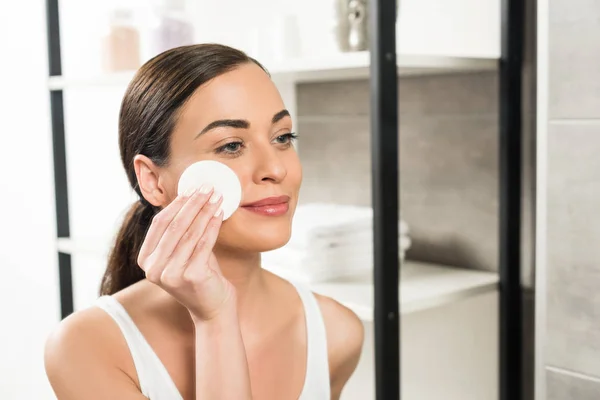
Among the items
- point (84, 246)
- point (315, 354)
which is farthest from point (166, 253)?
point (84, 246)

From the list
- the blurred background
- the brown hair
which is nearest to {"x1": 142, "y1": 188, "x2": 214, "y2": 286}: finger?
the brown hair

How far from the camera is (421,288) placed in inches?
45.3

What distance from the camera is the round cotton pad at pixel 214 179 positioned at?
0.69 m

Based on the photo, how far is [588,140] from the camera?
0.95 meters

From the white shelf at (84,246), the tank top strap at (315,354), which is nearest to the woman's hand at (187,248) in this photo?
the tank top strap at (315,354)

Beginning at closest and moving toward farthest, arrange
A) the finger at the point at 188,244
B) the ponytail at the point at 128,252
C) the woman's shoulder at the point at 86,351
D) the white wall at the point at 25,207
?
the finger at the point at 188,244, the woman's shoulder at the point at 86,351, the ponytail at the point at 128,252, the white wall at the point at 25,207

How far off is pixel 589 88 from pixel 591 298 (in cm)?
26

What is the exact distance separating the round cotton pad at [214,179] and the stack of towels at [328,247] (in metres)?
0.52

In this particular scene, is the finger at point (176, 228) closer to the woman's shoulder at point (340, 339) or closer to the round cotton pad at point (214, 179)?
the round cotton pad at point (214, 179)

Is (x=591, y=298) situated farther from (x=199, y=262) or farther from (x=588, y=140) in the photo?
(x=199, y=262)

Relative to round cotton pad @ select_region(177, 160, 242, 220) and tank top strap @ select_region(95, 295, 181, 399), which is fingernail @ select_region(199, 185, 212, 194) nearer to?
round cotton pad @ select_region(177, 160, 242, 220)

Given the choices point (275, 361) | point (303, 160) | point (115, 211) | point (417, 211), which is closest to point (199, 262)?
point (275, 361)

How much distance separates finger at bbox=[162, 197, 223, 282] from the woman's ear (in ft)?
0.37

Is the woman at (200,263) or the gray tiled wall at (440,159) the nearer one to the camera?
the woman at (200,263)
